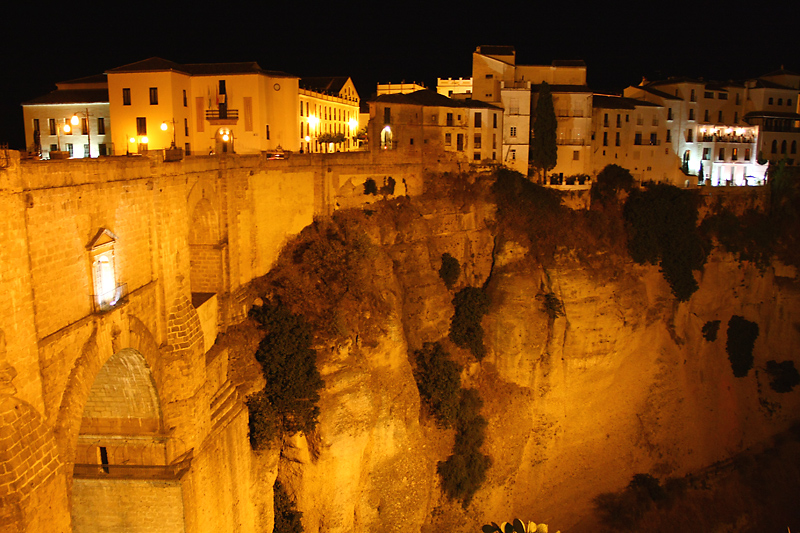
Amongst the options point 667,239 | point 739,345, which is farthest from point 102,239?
point 739,345

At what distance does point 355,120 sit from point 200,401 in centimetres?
3062

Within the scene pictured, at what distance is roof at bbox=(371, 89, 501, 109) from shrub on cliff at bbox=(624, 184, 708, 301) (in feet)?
28.1

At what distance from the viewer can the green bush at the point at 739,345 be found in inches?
1276

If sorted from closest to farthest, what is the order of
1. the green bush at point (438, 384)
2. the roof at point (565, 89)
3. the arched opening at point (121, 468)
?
the arched opening at point (121, 468), the green bush at point (438, 384), the roof at point (565, 89)

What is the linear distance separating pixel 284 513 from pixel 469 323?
10.2m

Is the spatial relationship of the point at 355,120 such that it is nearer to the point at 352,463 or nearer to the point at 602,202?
the point at 602,202

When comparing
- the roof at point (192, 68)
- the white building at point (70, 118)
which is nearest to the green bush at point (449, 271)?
the roof at point (192, 68)

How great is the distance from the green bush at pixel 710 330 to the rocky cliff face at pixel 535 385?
0.32 meters

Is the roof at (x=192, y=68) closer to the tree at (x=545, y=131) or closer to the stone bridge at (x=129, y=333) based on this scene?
the stone bridge at (x=129, y=333)

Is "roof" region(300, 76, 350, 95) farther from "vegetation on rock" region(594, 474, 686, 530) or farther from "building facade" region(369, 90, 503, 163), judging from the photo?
"vegetation on rock" region(594, 474, 686, 530)

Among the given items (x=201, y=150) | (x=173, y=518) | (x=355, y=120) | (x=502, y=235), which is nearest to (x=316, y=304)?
(x=173, y=518)

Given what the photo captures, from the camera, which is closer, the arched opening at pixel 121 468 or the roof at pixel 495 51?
the arched opening at pixel 121 468

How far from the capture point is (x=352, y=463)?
21281 millimetres

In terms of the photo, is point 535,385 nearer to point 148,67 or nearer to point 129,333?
point 129,333
